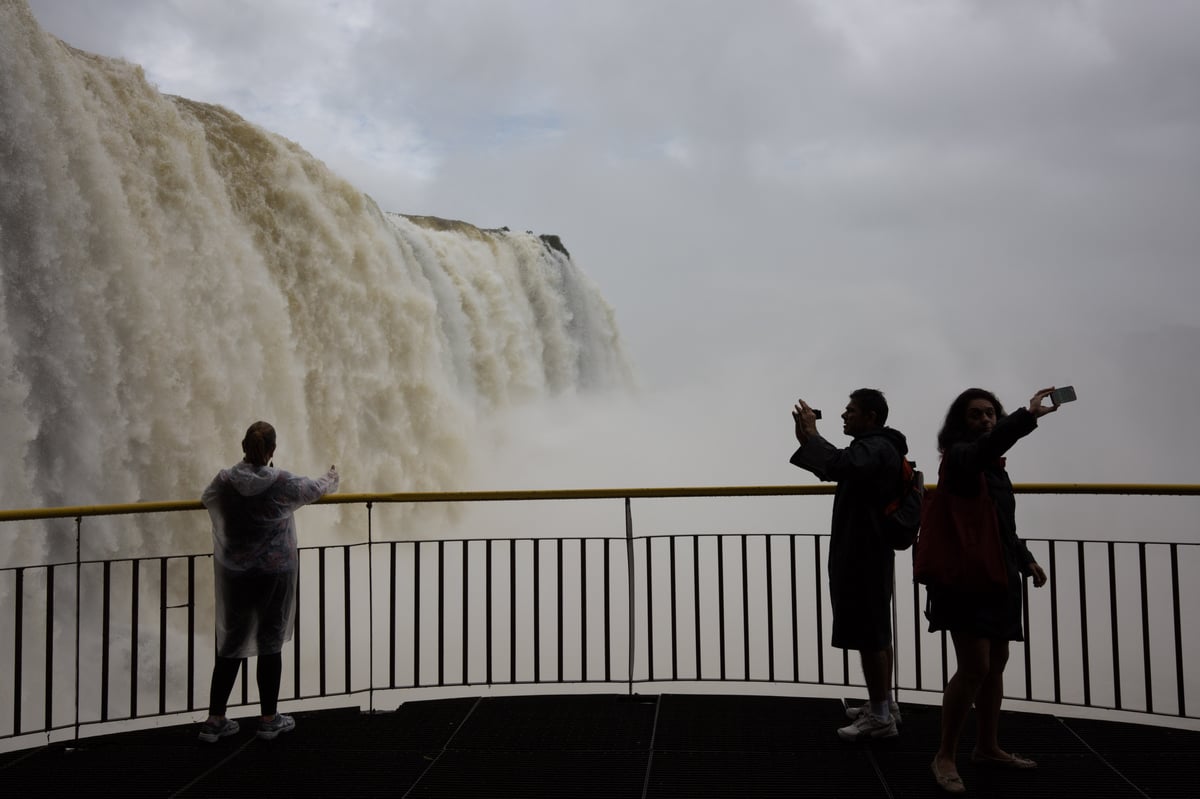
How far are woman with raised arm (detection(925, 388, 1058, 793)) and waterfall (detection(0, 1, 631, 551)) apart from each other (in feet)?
29.2

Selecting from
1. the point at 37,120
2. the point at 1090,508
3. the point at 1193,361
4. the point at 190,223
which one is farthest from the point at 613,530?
the point at 1193,361

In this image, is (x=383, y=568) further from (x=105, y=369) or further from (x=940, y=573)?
(x=940, y=573)

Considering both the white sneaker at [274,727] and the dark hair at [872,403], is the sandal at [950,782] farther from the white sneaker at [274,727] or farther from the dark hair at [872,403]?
the white sneaker at [274,727]

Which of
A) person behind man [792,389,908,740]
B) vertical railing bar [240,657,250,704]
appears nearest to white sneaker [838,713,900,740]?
person behind man [792,389,908,740]

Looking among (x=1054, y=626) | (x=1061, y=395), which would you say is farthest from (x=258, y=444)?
(x=1054, y=626)

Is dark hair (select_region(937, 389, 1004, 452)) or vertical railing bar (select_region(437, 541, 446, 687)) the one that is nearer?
dark hair (select_region(937, 389, 1004, 452))

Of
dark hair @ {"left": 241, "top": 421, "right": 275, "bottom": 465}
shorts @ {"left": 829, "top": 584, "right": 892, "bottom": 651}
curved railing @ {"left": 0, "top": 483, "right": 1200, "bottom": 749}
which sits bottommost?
curved railing @ {"left": 0, "top": 483, "right": 1200, "bottom": 749}

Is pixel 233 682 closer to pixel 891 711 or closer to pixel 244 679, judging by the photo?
pixel 244 679

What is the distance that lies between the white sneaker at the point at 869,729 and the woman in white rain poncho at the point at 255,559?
2.50 meters

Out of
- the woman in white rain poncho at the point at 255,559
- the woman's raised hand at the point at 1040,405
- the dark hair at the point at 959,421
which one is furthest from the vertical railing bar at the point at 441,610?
the woman's raised hand at the point at 1040,405

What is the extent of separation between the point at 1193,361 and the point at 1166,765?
5454cm

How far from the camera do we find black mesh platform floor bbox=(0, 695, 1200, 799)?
3439 millimetres

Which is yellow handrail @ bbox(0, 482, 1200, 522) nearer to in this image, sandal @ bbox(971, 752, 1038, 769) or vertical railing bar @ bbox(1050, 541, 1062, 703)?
vertical railing bar @ bbox(1050, 541, 1062, 703)

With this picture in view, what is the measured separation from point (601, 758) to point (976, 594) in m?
1.68
